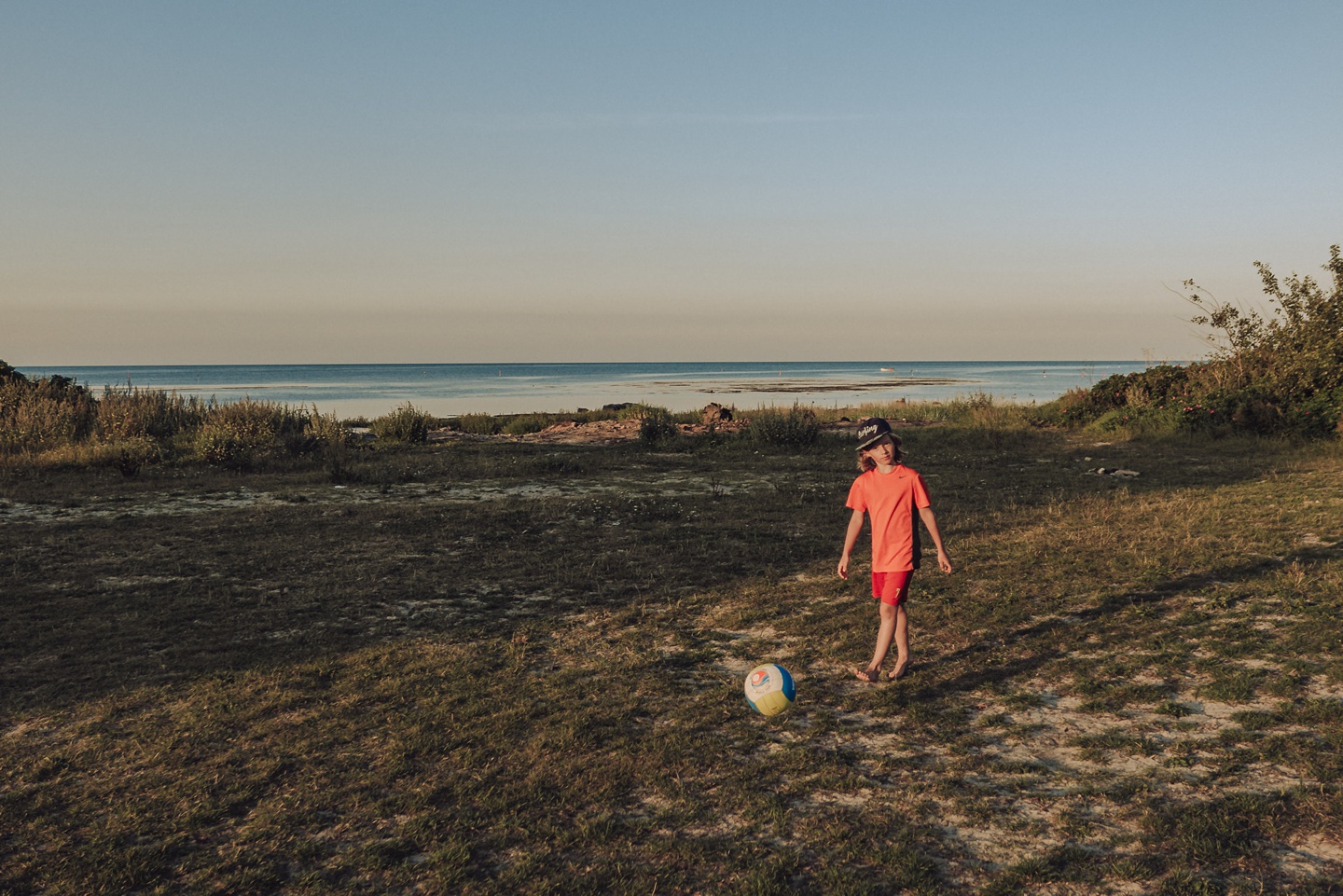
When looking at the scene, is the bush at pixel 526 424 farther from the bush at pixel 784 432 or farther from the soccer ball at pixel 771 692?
the soccer ball at pixel 771 692

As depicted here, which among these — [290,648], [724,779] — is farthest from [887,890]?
[290,648]

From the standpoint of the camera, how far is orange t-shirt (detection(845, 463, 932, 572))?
19.7ft

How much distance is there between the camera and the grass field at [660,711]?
387 centimetres

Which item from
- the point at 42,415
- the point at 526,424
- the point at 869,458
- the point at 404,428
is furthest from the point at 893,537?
the point at 526,424

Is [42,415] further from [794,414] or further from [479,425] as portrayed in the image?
[794,414]

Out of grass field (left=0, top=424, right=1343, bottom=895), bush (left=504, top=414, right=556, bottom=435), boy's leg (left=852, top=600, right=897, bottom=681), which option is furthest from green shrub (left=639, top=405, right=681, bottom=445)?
boy's leg (left=852, top=600, right=897, bottom=681)

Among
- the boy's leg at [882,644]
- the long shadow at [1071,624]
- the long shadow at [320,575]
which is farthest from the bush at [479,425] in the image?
the boy's leg at [882,644]

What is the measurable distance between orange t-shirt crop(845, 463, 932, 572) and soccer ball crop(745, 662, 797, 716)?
1.07m

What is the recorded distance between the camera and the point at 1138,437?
21797mm

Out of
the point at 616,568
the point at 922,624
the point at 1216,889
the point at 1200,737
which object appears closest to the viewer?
the point at 1216,889

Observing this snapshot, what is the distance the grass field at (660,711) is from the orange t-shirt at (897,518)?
0.86 metres

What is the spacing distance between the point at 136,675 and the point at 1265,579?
30.5ft

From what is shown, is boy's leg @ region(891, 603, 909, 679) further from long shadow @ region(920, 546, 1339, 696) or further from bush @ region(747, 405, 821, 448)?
bush @ region(747, 405, 821, 448)

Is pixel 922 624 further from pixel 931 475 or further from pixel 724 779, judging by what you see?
pixel 931 475
